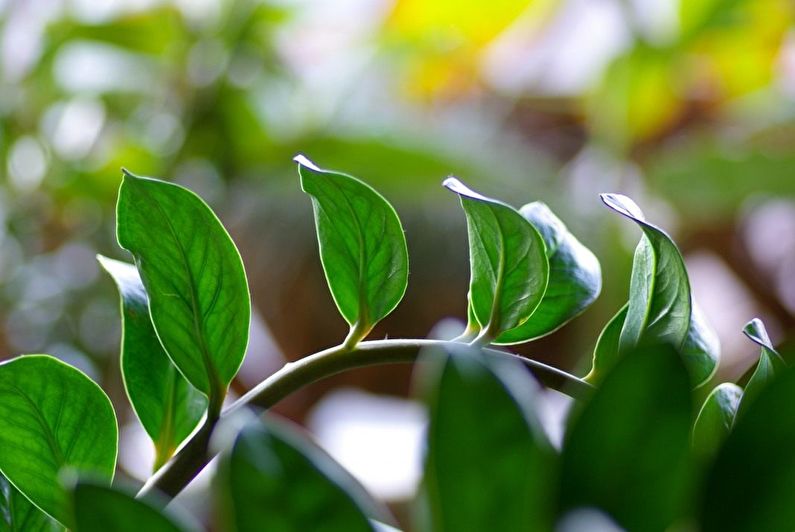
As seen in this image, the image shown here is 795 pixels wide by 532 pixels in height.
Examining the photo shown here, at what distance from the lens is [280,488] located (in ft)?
0.37

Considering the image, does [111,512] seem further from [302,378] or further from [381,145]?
[381,145]

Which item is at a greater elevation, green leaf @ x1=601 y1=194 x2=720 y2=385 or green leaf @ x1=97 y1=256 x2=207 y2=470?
green leaf @ x1=601 y1=194 x2=720 y2=385

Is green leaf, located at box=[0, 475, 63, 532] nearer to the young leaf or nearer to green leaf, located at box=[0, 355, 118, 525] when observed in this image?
green leaf, located at box=[0, 355, 118, 525]

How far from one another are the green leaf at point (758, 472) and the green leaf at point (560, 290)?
0.06 m

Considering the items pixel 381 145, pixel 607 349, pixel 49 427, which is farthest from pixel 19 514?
pixel 381 145

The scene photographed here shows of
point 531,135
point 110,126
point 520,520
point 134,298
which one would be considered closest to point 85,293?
point 110,126

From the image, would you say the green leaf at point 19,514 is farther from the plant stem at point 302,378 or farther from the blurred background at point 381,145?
the blurred background at point 381,145

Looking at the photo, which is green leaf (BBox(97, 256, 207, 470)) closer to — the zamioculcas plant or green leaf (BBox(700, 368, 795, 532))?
the zamioculcas plant

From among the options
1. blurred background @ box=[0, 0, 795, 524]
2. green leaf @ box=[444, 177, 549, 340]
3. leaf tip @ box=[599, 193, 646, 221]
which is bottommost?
blurred background @ box=[0, 0, 795, 524]

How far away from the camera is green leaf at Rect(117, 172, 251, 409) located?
172 millimetres

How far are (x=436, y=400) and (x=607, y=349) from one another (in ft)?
0.28

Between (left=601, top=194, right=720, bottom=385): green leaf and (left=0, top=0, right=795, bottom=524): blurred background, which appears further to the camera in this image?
(left=0, top=0, right=795, bottom=524): blurred background

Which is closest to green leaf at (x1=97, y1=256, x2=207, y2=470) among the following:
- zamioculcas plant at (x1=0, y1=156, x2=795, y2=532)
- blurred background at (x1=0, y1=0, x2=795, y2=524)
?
zamioculcas plant at (x1=0, y1=156, x2=795, y2=532)

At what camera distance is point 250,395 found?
0.56ft
